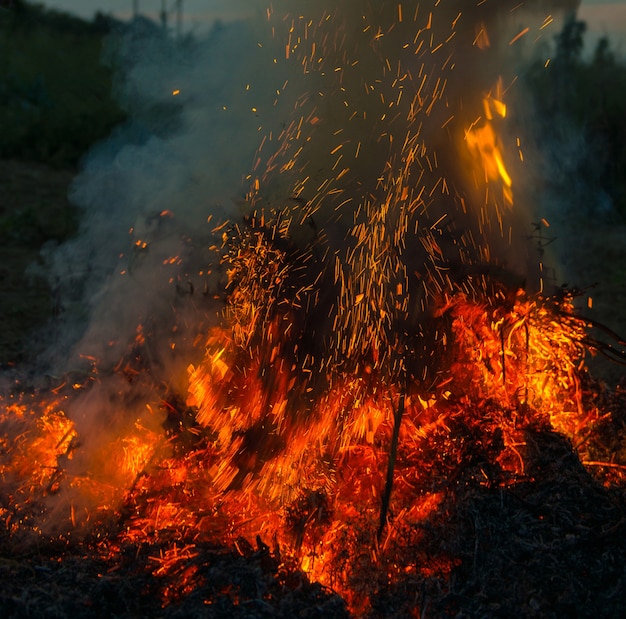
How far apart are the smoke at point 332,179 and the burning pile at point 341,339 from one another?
0.04ft

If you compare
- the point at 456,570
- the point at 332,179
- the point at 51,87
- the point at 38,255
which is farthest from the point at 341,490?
the point at 51,87

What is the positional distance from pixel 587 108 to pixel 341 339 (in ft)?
37.2

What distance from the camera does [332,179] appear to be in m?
4.33

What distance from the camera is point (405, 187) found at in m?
4.29

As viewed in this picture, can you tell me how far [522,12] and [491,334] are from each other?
5.82 feet

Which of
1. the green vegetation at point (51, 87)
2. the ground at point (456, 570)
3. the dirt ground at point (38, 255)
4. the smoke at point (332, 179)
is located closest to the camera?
the ground at point (456, 570)

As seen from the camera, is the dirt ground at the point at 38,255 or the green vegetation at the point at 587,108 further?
the green vegetation at the point at 587,108

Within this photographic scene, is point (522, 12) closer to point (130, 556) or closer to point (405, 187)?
point (405, 187)

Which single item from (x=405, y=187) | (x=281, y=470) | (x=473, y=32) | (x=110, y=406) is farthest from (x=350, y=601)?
(x=473, y=32)

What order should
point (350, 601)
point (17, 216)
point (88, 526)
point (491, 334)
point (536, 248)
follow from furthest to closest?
point (17, 216) < point (536, 248) < point (491, 334) < point (88, 526) < point (350, 601)

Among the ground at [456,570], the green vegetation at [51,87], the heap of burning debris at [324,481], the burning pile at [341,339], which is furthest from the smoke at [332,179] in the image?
the green vegetation at [51,87]

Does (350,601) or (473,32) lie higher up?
(473,32)

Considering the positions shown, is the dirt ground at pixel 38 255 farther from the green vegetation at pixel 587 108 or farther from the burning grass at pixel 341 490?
the burning grass at pixel 341 490

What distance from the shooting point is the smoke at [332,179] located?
427 cm
